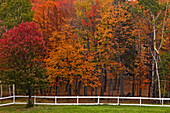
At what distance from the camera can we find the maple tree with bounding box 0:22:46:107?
75.2 ft

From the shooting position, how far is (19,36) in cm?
2327

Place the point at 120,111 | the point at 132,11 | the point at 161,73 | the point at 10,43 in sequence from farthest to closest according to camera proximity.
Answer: the point at 132,11, the point at 161,73, the point at 10,43, the point at 120,111

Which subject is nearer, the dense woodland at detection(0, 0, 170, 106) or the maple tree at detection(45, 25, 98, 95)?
the maple tree at detection(45, 25, 98, 95)

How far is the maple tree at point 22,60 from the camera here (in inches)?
902

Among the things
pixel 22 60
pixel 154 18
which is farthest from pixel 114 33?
pixel 22 60

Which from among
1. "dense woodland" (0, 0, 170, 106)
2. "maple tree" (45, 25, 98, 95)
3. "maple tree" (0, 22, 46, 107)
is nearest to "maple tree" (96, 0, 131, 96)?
"dense woodland" (0, 0, 170, 106)

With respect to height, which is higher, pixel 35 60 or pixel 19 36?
pixel 19 36

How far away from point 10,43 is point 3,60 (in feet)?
6.79

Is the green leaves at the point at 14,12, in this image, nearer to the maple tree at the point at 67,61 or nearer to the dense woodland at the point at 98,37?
the dense woodland at the point at 98,37

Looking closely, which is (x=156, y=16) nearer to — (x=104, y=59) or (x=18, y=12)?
(x=104, y=59)

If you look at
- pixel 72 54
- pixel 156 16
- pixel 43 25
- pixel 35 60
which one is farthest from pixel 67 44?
pixel 156 16

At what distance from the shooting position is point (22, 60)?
23312 millimetres

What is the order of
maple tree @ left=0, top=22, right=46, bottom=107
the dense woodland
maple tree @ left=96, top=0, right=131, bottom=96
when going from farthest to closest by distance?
maple tree @ left=96, top=0, right=131, bottom=96
the dense woodland
maple tree @ left=0, top=22, right=46, bottom=107

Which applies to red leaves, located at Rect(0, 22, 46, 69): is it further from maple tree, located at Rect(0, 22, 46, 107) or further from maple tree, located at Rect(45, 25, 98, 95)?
maple tree, located at Rect(45, 25, 98, 95)
